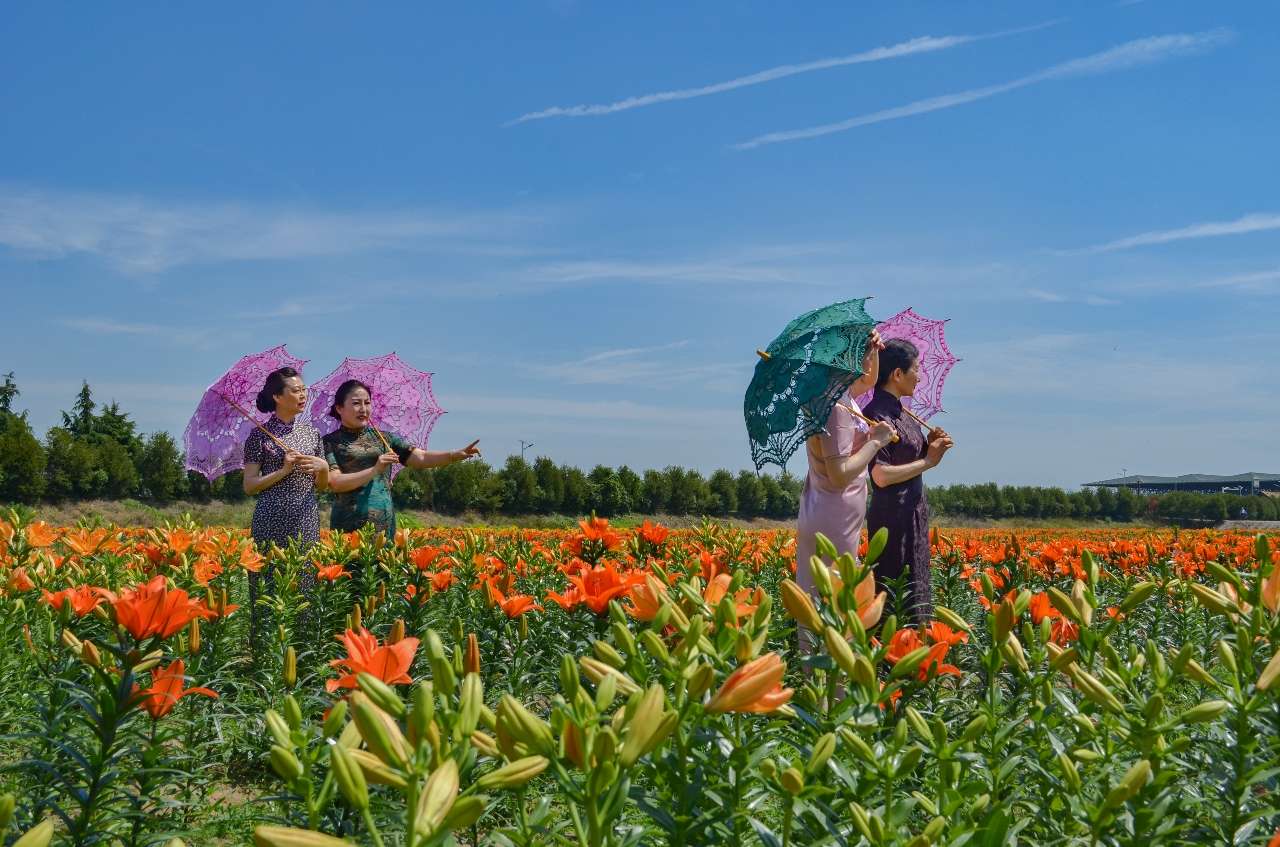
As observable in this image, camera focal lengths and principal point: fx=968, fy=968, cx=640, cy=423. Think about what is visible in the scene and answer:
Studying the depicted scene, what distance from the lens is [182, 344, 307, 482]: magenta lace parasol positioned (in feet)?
19.7

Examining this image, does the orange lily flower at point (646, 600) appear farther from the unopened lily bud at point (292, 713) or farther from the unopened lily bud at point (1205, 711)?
the unopened lily bud at point (1205, 711)

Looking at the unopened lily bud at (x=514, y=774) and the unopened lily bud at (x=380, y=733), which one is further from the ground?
the unopened lily bud at (x=380, y=733)

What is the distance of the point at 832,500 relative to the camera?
13.4 ft

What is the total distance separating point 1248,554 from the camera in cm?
788

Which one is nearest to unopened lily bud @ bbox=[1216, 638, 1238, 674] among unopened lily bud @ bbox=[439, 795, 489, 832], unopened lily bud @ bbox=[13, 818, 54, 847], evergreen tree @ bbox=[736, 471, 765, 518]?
unopened lily bud @ bbox=[439, 795, 489, 832]

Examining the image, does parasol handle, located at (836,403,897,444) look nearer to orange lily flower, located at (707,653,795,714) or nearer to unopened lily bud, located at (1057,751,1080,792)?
unopened lily bud, located at (1057,751,1080,792)

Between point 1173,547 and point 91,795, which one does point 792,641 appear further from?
point 1173,547

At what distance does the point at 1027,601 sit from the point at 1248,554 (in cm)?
739

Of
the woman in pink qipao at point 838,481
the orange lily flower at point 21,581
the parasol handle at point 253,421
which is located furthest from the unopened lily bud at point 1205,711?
the parasol handle at point 253,421

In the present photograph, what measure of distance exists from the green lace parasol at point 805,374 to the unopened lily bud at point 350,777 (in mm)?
3210

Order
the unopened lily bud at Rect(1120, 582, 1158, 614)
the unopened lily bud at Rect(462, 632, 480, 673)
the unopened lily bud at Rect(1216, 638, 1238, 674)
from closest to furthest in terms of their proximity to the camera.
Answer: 1. the unopened lily bud at Rect(462, 632, 480, 673)
2. the unopened lily bud at Rect(1216, 638, 1238, 674)
3. the unopened lily bud at Rect(1120, 582, 1158, 614)

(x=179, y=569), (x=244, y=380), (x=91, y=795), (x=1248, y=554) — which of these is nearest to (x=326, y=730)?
(x=91, y=795)

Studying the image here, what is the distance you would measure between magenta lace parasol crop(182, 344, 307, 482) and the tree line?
17.2 metres

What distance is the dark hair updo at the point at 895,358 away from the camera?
14.9 ft
